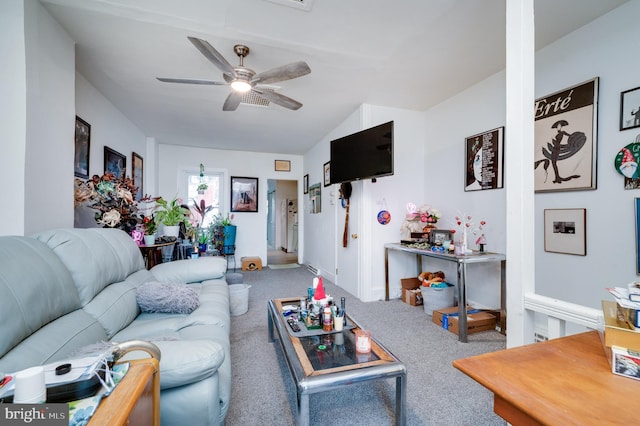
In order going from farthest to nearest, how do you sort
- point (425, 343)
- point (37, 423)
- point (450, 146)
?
point (450, 146)
point (425, 343)
point (37, 423)

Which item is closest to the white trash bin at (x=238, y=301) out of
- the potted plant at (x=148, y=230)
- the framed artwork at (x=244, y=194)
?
the potted plant at (x=148, y=230)

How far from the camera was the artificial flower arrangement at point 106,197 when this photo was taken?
7.65 feet

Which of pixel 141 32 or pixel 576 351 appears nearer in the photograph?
pixel 576 351

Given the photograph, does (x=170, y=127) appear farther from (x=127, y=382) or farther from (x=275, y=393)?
(x=127, y=382)

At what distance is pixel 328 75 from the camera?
2.63 metres

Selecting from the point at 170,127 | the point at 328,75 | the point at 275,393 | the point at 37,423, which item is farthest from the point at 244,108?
the point at 37,423

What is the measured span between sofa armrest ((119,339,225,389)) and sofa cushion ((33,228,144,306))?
2.10 ft

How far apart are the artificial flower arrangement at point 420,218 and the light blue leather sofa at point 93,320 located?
250 centimetres

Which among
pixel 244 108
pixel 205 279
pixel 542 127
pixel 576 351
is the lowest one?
pixel 205 279

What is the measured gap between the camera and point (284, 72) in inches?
80.1

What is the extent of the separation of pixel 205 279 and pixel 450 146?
3166mm

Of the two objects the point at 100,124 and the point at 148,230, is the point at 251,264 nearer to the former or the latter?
the point at 148,230

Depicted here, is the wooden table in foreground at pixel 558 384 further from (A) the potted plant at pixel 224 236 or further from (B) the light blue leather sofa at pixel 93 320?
(A) the potted plant at pixel 224 236

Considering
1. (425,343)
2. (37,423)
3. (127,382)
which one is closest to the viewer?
(37,423)
